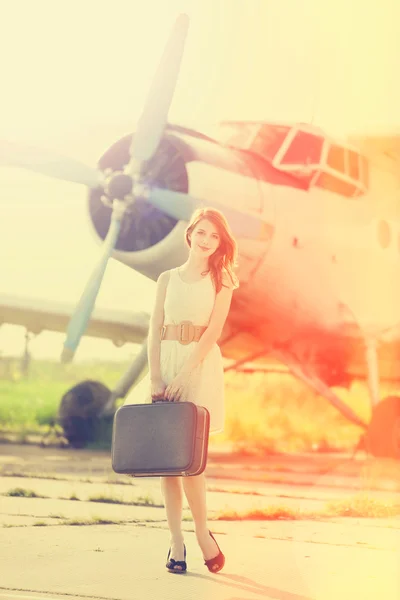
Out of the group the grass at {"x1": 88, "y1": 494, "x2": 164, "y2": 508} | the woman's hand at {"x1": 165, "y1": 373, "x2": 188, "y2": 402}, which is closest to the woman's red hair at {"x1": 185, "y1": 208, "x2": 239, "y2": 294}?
the woman's hand at {"x1": 165, "y1": 373, "x2": 188, "y2": 402}

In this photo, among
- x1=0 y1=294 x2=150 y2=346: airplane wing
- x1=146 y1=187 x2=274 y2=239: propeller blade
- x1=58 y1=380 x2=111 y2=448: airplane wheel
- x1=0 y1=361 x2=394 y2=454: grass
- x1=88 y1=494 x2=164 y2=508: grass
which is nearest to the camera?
x1=88 y1=494 x2=164 y2=508: grass

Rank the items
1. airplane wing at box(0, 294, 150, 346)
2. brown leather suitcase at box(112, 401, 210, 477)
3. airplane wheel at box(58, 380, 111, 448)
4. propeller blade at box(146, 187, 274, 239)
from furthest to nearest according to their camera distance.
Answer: airplane wheel at box(58, 380, 111, 448) < airplane wing at box(0, 294, 150, 346) < propeller blade at box(146, 187, 274, 239) < brown leather suitcase at box(112, 401, 210, 477)

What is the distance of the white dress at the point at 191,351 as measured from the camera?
1596 millimetres

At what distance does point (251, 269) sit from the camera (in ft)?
12.8

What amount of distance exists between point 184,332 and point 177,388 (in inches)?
4.2

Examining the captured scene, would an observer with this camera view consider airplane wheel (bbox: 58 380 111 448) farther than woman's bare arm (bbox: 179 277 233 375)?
Yes

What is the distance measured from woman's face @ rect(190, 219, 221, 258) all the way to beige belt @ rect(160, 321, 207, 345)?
143 millimetres

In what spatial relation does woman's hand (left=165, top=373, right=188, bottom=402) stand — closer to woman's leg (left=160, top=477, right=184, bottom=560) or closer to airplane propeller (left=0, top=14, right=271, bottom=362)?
woman's leg (left=160, top=477, right=184, bottom=560)

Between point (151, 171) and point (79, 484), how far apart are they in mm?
1322

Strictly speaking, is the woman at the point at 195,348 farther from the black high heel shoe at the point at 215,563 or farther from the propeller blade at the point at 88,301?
the propeller blade at the point at 88,301

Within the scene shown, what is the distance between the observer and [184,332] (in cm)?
160

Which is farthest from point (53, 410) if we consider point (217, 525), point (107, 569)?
point (107, 569)

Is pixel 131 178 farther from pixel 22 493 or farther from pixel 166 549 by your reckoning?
pixel 166 549

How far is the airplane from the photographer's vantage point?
354 centimetres
